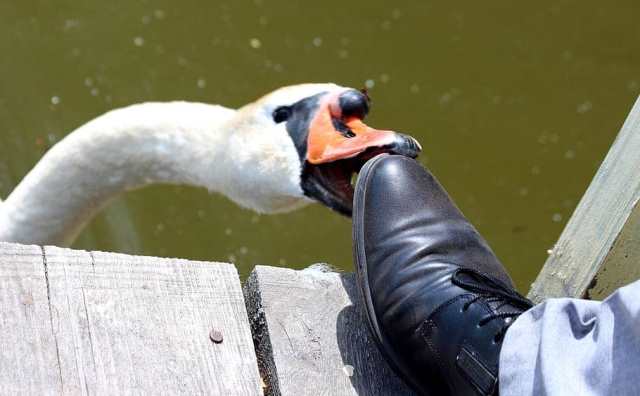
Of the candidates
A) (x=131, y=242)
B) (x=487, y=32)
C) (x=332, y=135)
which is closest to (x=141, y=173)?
(x=332, y=135)

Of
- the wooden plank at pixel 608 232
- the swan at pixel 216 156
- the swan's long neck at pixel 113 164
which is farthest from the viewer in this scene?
the swan's long neck at pixel 113 164

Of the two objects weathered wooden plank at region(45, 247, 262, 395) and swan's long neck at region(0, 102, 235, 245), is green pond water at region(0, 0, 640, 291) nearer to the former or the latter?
swan's long neck at region(0, 102, 235, 245)

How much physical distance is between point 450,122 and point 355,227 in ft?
10.9

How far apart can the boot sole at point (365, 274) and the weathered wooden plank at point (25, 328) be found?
0.56 m

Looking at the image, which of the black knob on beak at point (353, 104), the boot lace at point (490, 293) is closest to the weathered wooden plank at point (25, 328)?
the boot lace at point (490, 293)

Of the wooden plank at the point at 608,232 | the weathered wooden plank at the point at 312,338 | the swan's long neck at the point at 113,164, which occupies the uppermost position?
the wooden plank at the point at 608,232

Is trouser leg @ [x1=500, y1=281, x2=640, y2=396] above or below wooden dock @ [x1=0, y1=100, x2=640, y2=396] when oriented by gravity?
above

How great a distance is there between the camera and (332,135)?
2535mm

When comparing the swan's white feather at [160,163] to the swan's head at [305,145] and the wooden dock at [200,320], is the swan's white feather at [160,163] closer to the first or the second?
the swan's head at [305,145]

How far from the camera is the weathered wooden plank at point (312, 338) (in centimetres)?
164

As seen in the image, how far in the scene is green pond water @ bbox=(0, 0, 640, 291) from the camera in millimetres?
4488

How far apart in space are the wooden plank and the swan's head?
1.43 ft

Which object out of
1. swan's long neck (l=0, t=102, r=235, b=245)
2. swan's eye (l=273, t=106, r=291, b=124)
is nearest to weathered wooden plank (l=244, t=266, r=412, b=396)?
swan's eye (l=273, t=106, r=291, b=124)

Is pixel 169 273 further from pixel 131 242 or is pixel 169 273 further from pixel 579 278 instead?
pixel 131 242
